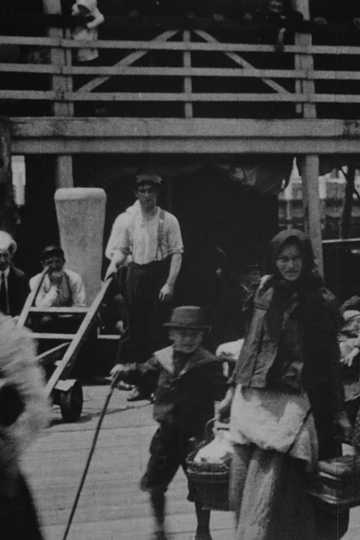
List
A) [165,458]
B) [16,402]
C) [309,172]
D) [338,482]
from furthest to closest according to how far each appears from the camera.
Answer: [309,172] → [165,458] → [338,482] → [16,402]

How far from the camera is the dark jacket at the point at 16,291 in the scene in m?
3.22

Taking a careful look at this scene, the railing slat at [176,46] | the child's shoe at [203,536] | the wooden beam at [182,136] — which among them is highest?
the railing slat at [176,46]

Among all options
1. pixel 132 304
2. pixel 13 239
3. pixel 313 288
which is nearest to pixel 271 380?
pixel 313 288

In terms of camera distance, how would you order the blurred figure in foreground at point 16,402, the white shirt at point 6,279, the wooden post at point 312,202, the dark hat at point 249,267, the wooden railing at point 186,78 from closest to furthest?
the blurred figure in foreground at point 16,402, the white shirt at point 6,279, the wooden railing at point 186,78, the dark hat at point 249,267, the wooden post at point 312,202

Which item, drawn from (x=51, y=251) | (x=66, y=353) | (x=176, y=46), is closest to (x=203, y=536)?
(x=66, y=353)

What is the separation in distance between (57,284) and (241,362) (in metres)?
0.87

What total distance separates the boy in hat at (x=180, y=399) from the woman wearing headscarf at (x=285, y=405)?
23 centimetres

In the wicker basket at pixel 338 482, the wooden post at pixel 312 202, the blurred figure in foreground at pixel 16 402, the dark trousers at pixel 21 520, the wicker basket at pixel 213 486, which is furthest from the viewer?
the wooden post at pixel 312 202

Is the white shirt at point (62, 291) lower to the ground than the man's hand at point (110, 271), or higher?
lower

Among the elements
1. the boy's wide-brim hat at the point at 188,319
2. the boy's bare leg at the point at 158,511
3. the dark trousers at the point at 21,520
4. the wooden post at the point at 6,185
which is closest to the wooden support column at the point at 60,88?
the wooden post at the point at 6,185

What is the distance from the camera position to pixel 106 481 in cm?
328

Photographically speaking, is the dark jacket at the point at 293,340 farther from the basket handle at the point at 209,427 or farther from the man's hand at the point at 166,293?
the man's hand at the point at 166,293

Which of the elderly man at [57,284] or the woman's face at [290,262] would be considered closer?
the woman's face at [290,262]

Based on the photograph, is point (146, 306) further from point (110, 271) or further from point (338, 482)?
point (338, 482)
